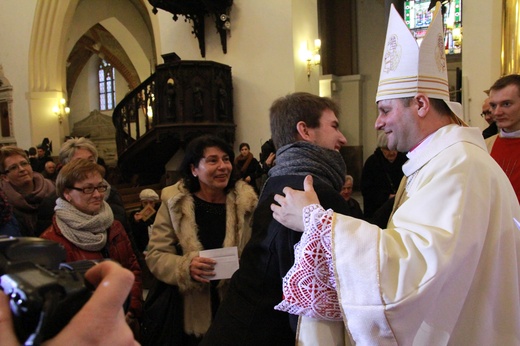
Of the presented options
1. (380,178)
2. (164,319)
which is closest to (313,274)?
(164,319)

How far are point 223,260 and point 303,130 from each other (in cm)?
86

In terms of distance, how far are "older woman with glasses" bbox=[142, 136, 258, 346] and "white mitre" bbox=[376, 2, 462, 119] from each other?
40.0 inches

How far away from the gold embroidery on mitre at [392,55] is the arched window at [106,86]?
71.9 ft

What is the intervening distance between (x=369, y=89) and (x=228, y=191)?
438 inches

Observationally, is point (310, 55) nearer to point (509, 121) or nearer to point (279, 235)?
point (509, 121)

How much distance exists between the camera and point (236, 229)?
2.33m

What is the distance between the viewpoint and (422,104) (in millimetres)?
1561

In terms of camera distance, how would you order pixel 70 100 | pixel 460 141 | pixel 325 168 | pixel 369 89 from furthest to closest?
pixel 70 100 < pixel 369 89 < pixel 325 168 < pixel 460 141

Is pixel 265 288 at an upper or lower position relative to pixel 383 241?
lower

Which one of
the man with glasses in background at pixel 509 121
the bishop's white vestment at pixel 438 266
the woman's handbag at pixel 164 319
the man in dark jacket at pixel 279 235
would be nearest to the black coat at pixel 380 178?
the man with glasses in background at pixel 509 121

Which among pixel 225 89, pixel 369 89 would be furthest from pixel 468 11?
pixel 369 89

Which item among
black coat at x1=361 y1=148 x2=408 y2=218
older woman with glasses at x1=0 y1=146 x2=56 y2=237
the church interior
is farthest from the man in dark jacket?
the church interior

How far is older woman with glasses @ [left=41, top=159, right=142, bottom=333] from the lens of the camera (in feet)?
6.98

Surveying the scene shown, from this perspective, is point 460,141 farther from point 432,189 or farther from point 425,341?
point 425,341
